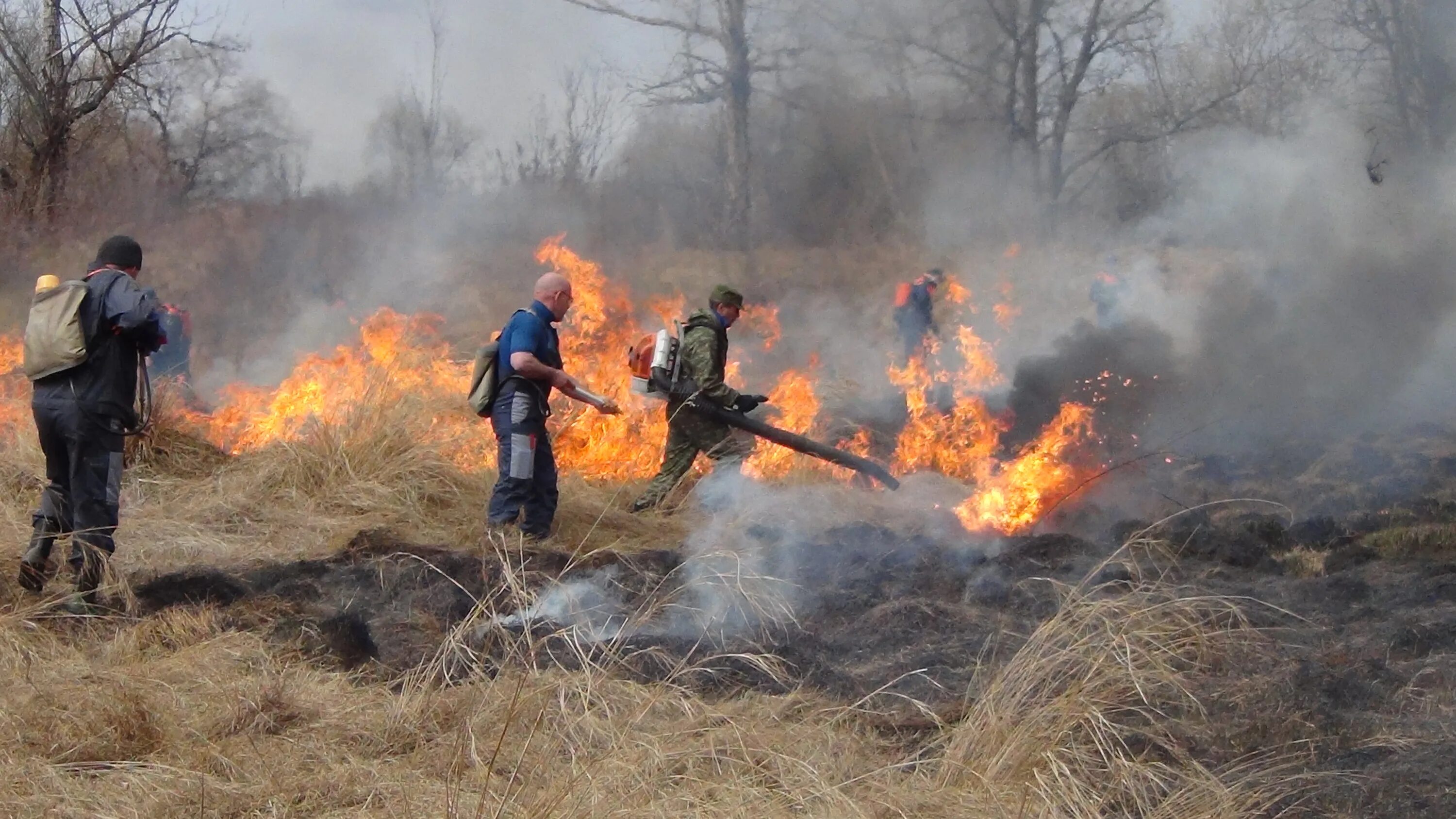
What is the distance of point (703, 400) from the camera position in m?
8.00

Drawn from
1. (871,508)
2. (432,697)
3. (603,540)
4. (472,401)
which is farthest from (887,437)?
(432,697)

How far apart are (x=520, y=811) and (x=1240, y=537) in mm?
5127

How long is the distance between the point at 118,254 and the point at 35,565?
4.75 feet

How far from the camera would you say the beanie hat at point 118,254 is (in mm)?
5500

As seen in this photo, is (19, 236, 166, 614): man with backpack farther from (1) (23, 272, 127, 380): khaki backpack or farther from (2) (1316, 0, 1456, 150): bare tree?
(2) (1316, 0, 1456, 150): bare tree

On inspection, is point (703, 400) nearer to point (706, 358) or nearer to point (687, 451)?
point (706, 358)

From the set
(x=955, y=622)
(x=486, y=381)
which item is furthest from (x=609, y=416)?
(x=955, y=622)

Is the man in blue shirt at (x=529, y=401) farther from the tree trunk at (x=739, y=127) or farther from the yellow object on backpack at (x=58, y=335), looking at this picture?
the tree trunk at (x=739, y=127)

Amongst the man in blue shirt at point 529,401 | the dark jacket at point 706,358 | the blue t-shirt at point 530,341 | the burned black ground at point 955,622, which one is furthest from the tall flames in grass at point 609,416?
the blue t-shirt at point 530,341

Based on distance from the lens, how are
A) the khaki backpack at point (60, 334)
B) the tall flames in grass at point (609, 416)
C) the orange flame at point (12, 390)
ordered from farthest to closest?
the orange flame at point (12, 390) < the tall flames in grass at point (609, 416) < the khaki backpack at point (60, 334)

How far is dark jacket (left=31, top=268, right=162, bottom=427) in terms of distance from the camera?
5.28m

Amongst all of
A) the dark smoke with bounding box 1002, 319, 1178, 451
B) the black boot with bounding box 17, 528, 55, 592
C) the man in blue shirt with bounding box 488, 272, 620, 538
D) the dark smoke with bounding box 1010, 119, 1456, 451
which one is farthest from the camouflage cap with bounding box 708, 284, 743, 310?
the black boot with bounding box 17, 528, 55, 592

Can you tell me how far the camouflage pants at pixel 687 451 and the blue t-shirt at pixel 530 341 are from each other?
53.2 inches

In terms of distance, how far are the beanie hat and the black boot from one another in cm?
124
